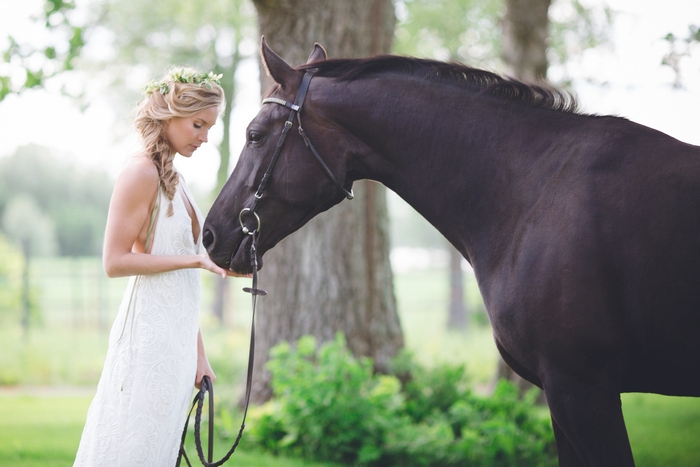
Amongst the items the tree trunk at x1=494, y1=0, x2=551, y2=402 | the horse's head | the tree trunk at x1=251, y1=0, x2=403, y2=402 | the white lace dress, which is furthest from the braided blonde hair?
the tree trunk at x1=494, y1=0, x2=551, y2=402

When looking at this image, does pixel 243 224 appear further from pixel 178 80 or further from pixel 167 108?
pixel 178 80

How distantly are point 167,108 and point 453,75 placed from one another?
4.06 feet

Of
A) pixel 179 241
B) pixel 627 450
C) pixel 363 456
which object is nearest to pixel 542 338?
pixel 627 450

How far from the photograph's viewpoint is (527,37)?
662cm

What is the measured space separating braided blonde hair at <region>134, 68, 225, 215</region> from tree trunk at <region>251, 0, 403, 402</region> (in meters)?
2.43

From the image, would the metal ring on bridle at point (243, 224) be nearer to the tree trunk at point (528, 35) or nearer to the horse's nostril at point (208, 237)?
the horse's nostril at point (208, 237)

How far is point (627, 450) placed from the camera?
2.05m

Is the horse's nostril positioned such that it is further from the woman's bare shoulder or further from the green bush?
the green bush

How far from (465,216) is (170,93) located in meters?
1.35

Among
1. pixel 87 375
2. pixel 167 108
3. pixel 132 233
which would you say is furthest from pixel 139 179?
pixel 87 375

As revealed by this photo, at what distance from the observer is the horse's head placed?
2.45 m

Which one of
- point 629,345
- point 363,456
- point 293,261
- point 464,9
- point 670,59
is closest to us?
point 629,345

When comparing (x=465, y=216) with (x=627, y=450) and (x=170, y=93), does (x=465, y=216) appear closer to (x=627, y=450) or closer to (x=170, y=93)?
(x=627, y=450)

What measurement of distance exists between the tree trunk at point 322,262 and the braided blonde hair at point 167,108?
2433 mm
